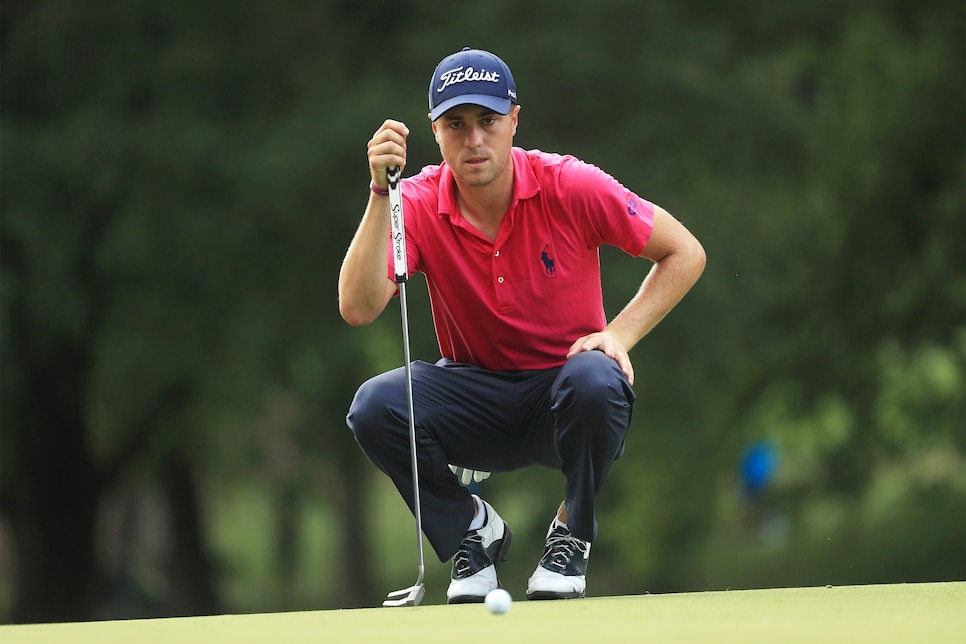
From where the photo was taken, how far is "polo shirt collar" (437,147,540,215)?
5125 mm

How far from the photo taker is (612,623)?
3742 millimetres

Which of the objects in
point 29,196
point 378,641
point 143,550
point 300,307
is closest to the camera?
point 378,641

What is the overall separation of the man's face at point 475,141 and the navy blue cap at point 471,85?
4 centimetres

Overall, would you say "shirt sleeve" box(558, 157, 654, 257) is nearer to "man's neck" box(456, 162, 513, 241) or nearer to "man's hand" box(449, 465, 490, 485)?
"man's neck" box(456, 162, 513, 241)

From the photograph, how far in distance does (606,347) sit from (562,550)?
690mm

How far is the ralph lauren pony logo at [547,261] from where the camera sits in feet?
16.8

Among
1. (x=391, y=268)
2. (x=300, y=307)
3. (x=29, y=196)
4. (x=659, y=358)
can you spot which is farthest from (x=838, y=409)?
(x=391, y=268)

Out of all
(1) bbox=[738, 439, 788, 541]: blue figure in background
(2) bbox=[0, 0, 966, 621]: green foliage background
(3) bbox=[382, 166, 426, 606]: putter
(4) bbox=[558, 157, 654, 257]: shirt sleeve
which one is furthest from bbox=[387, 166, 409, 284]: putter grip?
(1) bbox=[738, 439, 788, 541]: blue figure in background

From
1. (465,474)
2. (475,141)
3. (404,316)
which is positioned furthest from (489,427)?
(475,141)

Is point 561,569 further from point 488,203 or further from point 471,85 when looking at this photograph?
point 471,85

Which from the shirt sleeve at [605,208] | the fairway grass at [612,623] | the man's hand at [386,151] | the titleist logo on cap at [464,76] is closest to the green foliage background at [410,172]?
the shirt sleeve at [605,208]

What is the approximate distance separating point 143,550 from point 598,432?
31132mm

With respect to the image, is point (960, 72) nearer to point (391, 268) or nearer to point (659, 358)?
point (659, 358)

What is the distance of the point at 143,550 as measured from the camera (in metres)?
34.6
